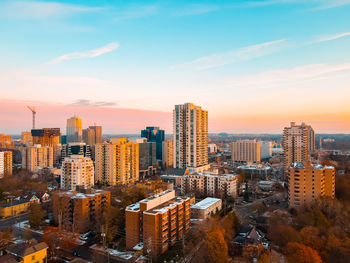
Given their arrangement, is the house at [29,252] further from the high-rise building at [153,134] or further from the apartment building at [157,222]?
the high-rise building at [153,134]

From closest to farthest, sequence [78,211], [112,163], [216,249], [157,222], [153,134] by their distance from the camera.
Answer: [216,249] < [157,222] < [78,211] < [112,163] < [153,134]

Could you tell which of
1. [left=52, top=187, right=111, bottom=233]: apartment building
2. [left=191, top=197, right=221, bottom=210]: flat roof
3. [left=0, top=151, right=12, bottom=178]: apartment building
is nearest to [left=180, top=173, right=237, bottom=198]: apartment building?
[left=191, top=197, right=221, bottom=210]: flat roof

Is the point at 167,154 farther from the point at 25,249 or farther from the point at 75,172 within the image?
the point at 25,249

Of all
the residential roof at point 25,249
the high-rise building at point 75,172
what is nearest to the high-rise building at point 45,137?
the high-rise building at point 75,172

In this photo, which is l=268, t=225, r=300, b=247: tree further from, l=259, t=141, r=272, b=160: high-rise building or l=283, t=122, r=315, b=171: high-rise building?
l=259, t=141, r=272, b=160: high-rise building

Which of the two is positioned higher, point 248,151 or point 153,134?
point 153,134

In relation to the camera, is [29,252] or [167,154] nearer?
[29,252]

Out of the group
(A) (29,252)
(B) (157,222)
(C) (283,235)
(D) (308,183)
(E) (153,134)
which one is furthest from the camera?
(E) (153,134)

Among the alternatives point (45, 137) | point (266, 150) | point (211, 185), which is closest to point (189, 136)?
point (211, 185)
